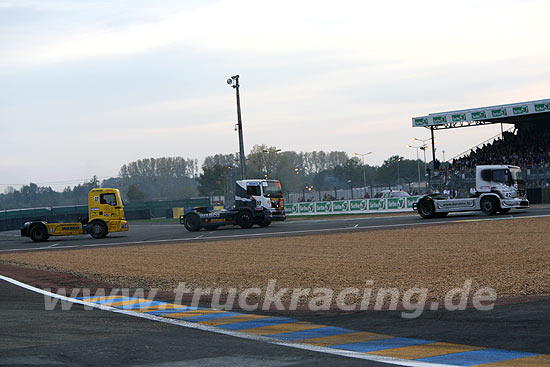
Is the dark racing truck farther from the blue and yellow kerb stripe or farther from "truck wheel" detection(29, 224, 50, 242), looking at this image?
the blue and yellow kerb stripe

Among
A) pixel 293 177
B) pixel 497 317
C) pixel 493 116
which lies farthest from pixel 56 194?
pixel 497 317

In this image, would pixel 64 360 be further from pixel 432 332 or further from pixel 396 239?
pixel 396 239

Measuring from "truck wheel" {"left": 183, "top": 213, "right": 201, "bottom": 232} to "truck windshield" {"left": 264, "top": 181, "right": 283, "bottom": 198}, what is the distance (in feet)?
13.2

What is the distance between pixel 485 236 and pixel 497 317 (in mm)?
14782

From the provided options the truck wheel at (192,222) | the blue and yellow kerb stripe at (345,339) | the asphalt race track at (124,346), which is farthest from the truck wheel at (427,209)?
the asphalt race track at (124,346)

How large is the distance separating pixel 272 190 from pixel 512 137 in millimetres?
29155

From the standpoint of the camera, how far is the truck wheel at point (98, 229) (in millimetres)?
36781

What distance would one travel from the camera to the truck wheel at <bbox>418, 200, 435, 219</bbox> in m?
36.6

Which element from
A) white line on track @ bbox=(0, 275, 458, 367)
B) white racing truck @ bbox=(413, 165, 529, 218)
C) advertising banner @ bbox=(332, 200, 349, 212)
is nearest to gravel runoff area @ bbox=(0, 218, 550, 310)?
white line on track @ bbox=(0, 275, 458, 367)

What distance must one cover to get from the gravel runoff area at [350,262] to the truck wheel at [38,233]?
11831 mm

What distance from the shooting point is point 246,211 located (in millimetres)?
38219

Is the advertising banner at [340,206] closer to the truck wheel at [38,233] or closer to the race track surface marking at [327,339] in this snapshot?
the truck wheel at [38,233]

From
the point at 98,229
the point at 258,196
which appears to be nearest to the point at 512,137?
the point at 258,196

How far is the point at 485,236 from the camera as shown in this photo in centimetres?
2297
